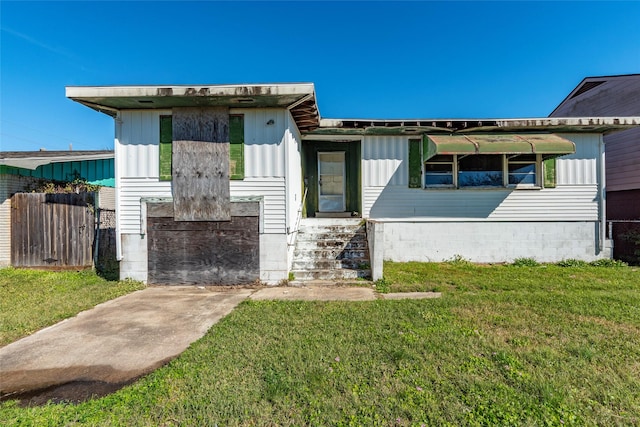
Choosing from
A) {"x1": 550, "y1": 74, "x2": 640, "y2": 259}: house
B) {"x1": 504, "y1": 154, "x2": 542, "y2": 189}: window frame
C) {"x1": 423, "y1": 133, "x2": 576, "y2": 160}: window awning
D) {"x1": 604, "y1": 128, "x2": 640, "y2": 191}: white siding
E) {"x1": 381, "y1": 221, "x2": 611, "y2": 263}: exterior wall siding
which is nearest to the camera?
{"x1": 423, "y1": 133, "x2": 576, "y2": 160}: window awning

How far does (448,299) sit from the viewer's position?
4777 mm

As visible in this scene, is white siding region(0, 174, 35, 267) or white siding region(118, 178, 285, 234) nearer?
white siding region(118, 178, 285, 234)

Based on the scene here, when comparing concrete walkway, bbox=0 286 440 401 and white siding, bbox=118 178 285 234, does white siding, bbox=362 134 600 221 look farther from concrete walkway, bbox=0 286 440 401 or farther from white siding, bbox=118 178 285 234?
concrete walkway, bbox=0 286 440 401

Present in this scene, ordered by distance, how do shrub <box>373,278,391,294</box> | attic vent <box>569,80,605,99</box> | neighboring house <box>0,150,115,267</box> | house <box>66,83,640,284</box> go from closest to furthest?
shrub <box>373,278,391,294</box> < house <box>66,83,640,284</box> < neighboring house <box>0,150,115,267</box> < attic vent <box>569,80,605,99</box>

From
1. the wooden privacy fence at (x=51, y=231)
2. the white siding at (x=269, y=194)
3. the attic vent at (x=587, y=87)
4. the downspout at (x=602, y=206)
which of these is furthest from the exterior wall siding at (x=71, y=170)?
the attic vent at (x=587, y=87)

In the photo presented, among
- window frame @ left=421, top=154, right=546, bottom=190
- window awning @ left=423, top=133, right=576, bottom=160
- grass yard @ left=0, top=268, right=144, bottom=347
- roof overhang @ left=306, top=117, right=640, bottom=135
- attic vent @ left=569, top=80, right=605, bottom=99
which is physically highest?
attic vent @ left=569, top=80, right=605, bottom=99

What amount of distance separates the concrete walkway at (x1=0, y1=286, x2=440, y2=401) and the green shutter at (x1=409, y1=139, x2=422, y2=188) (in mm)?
3819

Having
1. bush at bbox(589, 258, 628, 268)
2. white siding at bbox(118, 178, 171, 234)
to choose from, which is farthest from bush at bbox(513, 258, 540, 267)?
white siding at bbox(118, 178, 171, 234)

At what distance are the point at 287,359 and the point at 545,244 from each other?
8.24 metres

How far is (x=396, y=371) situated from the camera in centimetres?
267

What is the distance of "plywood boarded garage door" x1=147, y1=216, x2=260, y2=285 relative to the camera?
609 cm

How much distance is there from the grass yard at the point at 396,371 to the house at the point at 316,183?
2.30m

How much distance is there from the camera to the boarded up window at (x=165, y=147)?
6.12 m

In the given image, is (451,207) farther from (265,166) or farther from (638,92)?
(638,92)
